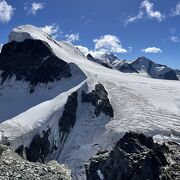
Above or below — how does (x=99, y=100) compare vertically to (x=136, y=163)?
above

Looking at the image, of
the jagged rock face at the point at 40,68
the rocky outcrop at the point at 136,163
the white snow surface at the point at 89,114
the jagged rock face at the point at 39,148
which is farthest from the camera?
the jagged rock face at the point at 40,68

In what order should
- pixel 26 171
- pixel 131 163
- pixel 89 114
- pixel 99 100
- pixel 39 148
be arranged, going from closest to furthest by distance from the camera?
pixel 26 171, pixel 131 163, pixel 39 148, pixel 89 114, pixel 99 100

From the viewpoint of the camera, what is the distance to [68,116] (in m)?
149

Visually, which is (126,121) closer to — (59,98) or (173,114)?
(173,114)

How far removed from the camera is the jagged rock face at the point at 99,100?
150875mm

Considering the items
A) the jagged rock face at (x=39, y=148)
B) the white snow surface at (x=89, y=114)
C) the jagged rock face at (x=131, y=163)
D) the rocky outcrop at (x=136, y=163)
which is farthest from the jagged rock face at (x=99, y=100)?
the jagged rock face at (x=131, y=163)

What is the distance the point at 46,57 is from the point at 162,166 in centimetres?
10888

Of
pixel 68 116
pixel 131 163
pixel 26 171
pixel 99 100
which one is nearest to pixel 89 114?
pixel 68 116

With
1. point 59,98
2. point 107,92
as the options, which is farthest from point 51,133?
point 107,92

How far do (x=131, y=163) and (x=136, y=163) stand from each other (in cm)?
120

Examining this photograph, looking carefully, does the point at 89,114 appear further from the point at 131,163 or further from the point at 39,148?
the point at 131,163

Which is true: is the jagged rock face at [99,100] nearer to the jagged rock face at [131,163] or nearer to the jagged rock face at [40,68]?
the jagged rock face at [40,68]

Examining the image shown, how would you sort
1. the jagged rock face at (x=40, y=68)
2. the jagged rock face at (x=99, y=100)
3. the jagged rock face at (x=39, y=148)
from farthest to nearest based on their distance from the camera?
the jagged rock face at (x=40, y=68) < the jagged rock face at (x=99, y=100) < the jagged rock face at (x=39, y=148)

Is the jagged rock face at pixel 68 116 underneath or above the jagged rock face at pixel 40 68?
underneath
